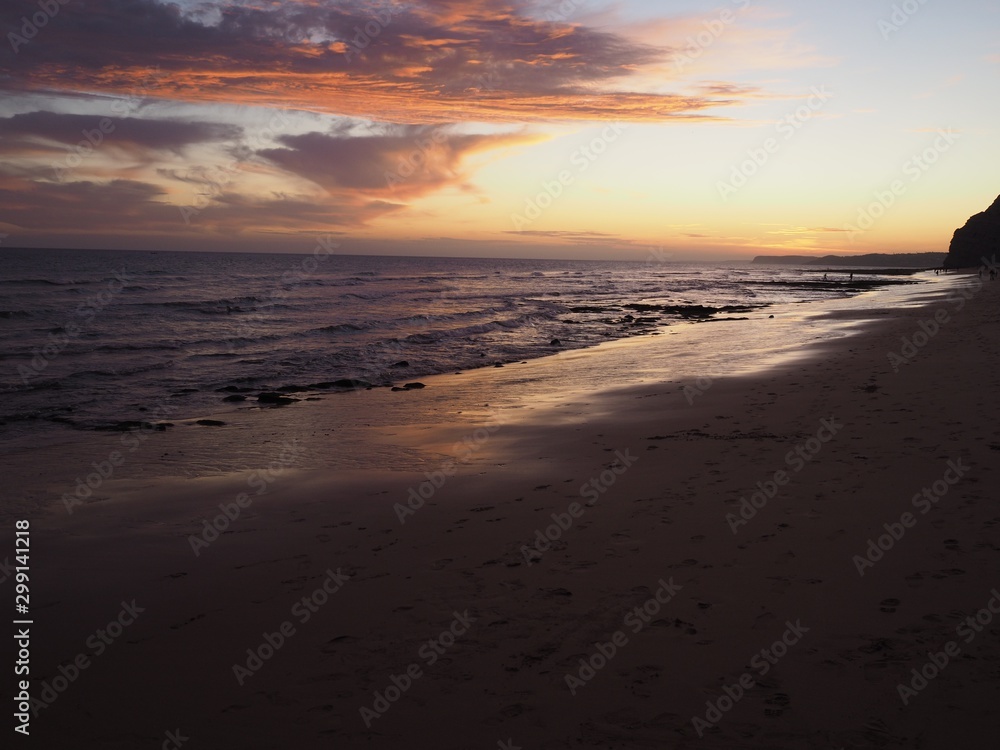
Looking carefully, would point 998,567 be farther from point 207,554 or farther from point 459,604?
point 207,554

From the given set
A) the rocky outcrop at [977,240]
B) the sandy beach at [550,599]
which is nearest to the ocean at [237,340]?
the sandy beach at [550,599]

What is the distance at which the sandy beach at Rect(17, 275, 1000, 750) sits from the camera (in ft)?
12.7

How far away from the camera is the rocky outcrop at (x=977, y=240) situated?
3853 inches

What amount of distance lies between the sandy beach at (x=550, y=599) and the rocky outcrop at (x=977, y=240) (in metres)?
115

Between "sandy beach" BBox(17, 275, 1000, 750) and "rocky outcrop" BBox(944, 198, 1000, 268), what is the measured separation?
4540 inches

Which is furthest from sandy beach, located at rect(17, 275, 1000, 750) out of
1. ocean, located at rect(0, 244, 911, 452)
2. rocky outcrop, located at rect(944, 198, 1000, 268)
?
rocky outcrop, located at rect(944, 198, 1000, 268)

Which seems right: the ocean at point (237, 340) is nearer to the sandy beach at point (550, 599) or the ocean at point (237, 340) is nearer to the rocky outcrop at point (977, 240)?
the sandy beach at point (550, 599)

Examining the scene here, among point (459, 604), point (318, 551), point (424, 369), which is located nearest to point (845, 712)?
point (459, 604)

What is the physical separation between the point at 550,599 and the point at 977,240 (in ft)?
418

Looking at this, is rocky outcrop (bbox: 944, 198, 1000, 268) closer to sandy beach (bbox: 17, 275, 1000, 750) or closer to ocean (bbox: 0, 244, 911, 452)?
ocean (bbox: 0, 244, 911, 452)

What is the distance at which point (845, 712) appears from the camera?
3727 millimetres

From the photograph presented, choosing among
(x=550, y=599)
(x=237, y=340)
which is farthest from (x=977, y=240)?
(x=550, y=599)

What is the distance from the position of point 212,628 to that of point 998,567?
6.58 meters

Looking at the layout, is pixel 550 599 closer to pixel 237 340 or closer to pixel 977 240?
pixel 237 340
